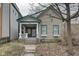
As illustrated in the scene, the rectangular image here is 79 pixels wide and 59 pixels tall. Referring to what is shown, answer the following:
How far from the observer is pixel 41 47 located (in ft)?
15.4

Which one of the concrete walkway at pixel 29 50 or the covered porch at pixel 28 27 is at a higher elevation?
the covered porch at pixel 28 27

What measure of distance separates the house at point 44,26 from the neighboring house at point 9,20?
0.25ft

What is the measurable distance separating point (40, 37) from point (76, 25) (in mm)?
573

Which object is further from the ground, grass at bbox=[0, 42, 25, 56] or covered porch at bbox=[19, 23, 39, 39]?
covered porch at bbox=[19, 23, 39, 39]

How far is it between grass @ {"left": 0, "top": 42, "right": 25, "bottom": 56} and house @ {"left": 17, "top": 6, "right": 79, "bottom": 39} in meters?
0.14

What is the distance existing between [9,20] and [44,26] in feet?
1.79

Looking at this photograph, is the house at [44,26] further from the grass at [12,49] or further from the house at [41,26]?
the grass at [12,49]

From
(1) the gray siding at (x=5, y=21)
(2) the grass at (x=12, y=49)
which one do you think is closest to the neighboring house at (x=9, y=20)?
(1) the gray siding at (x=5, y=21)

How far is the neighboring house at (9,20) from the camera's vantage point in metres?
4.69

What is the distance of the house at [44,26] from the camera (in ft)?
15.4

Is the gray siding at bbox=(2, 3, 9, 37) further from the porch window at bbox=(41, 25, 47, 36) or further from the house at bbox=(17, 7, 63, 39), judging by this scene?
the porch window at bbox=(41, 25, 47, 36)

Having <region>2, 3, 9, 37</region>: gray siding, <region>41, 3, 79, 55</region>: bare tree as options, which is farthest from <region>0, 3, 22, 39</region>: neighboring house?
<region>41, 3, 79, 55</region>: bare tree

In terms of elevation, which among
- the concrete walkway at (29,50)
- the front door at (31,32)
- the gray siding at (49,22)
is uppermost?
the gray siding at (49,22)

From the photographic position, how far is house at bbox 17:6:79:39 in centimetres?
469
